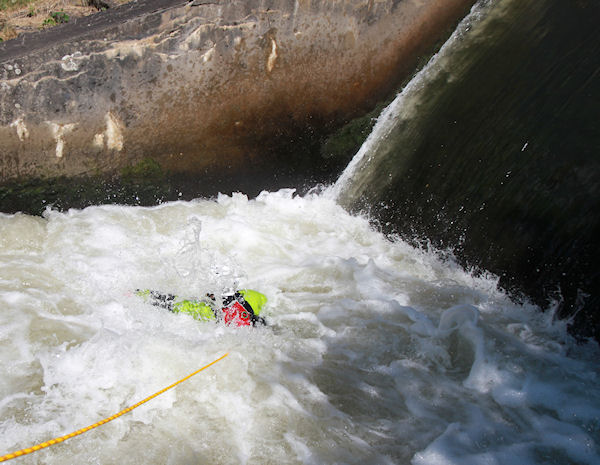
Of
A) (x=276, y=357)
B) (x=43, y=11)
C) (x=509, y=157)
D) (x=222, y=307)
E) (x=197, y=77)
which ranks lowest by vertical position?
(x=276, y=357)

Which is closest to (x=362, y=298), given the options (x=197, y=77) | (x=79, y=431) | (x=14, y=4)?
(x=79, y=431)

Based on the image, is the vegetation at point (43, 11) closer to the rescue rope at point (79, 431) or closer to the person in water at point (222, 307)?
the person in water at point (222, 307)

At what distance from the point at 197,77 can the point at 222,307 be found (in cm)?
256

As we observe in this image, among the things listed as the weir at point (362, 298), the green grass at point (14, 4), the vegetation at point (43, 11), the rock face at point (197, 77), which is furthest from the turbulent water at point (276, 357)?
the green grass at point (14, 4)

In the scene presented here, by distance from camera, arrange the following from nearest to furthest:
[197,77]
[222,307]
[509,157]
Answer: [222,307] → [509,157] → [197,77]

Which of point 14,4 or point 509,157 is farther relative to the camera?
point 14,4

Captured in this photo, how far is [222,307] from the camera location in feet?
14.1

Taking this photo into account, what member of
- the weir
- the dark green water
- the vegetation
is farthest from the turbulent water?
the vegetation

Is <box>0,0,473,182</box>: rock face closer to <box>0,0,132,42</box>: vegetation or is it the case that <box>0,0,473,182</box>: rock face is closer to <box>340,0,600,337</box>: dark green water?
<box>340,0,600,337</box>: dark green water

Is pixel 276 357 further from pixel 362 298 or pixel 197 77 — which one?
pixel 197 77

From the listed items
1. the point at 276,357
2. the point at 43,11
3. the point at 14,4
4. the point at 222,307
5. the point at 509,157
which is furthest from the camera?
the point at 14,4

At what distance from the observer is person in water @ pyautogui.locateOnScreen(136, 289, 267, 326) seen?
13.8 feet

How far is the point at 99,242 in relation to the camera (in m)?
4.96

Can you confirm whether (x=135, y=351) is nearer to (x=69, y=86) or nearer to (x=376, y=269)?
(x=376, y=269)
